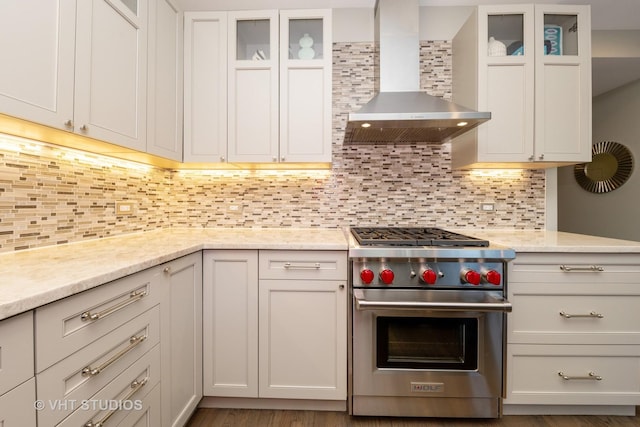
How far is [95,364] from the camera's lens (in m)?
0.89

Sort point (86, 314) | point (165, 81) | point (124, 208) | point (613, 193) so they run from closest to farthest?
point (86, 314) < point (165, 81) < point (124, 208) < point (613, 193)

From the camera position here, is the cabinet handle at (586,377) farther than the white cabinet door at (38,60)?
Yes

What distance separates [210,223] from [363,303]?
1.42 meters

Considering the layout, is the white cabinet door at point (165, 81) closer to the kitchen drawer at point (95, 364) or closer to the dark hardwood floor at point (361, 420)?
the kitchen drawer at point (95, 364)

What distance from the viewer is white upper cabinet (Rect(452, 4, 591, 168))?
190 cm

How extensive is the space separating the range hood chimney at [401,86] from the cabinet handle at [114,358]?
1467 mm

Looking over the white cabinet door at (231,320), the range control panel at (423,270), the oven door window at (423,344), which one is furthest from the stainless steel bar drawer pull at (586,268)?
the white cabinet door at (231,320)

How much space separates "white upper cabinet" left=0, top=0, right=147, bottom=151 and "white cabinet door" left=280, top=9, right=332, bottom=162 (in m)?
0.79

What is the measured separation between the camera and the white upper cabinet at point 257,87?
75.6 inches

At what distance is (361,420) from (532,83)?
2288 millimetres

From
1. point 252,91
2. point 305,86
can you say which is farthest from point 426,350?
point 252,91

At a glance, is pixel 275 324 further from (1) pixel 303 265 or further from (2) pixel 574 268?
(2) pixel 574 268

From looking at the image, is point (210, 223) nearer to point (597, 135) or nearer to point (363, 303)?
point (363, 303)

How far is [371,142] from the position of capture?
2.24m
